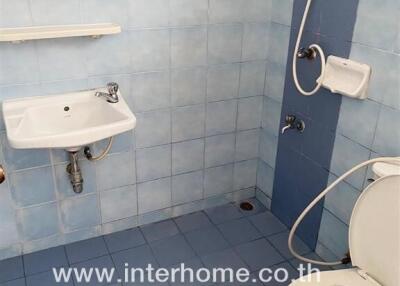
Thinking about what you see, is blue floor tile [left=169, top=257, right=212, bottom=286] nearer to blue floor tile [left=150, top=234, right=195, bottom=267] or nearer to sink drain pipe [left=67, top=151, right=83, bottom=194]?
blue floor tile [left=150, top=234, right=195, bottom=267]

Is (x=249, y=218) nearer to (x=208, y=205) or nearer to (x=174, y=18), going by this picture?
(x=208, y=205)

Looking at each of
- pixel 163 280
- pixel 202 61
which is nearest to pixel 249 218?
pixel 163 280

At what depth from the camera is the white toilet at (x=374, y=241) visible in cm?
140

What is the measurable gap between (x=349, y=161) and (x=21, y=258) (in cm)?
168

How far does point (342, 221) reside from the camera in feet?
6.59

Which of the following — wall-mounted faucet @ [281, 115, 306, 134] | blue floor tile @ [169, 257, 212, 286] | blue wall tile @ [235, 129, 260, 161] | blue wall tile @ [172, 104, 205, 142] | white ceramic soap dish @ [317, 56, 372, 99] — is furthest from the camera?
blue wall tile @ [235, 129, 260, 161]

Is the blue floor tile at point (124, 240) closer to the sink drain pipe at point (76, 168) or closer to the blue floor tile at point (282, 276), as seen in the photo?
the sink drain pipe at point (76, 168)

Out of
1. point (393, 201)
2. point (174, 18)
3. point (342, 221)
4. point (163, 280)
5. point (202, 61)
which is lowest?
point (163, 280)

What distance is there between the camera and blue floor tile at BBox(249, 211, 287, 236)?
2408 mm

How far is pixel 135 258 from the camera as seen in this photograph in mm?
2176

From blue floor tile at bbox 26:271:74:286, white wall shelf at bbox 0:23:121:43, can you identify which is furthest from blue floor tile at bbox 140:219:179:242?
white wall shelf at bbox 0:23:121:43

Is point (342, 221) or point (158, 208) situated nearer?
point (342, 221)

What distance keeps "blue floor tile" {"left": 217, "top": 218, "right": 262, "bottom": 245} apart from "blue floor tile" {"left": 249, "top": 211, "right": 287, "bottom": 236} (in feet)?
0.12

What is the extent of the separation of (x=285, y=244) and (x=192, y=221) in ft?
1.80
